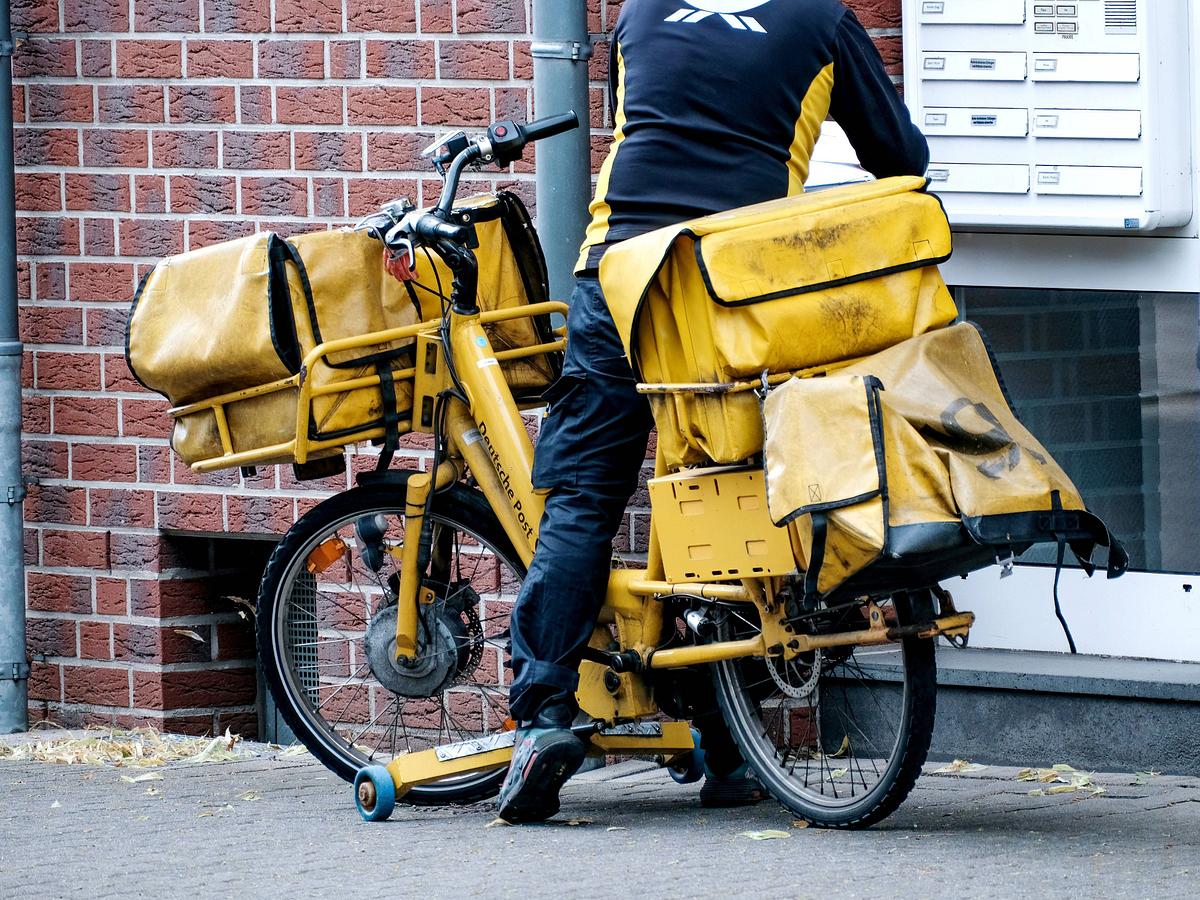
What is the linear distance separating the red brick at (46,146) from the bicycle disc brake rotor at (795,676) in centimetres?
312

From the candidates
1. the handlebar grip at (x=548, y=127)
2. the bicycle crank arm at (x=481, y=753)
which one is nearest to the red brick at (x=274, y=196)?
the handlebar grip at (x=548, y=127)

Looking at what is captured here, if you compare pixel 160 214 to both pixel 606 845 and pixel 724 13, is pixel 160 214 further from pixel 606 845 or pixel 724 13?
pixel 606 845

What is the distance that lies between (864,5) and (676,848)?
2.43m

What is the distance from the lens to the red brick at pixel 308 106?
621cm

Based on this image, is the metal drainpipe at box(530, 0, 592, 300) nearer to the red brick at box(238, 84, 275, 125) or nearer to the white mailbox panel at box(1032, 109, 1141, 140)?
the red brick at box(238, 84, 275, 125)

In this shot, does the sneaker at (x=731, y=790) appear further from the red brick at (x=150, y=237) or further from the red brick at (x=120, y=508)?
the red brick at (x=150, y=237)

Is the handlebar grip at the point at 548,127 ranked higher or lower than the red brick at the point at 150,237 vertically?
higher

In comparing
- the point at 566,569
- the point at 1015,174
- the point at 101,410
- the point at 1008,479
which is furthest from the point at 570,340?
the point at 101,410

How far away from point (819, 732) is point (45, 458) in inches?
116

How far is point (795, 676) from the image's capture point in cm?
473

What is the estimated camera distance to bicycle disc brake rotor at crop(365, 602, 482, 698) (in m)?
5.15

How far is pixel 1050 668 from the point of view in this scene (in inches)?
214

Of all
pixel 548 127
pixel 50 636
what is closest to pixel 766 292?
pixel 548 127

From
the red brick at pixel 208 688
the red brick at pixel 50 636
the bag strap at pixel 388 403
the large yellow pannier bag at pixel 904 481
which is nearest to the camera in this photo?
the large yellow pannier bag at pixel 904 481
